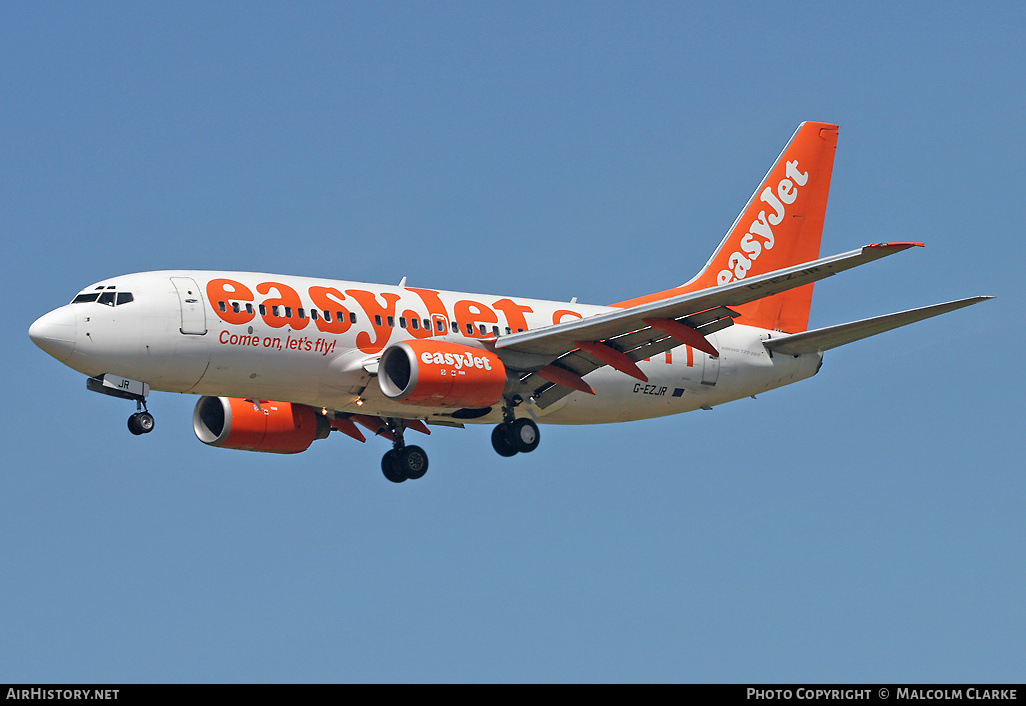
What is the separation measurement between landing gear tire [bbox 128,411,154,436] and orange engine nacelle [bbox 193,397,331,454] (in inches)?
230

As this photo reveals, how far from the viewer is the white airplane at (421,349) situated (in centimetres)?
3831

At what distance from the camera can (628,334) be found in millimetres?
41969

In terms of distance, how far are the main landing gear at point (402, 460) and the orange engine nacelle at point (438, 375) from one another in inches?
200

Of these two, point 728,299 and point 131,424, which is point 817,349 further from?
point 131,424

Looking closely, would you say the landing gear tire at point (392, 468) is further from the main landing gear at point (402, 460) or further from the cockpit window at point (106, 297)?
the cockpit window at point (106, 297)

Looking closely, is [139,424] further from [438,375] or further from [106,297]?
[438,375]

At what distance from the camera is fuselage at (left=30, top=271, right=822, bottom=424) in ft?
125

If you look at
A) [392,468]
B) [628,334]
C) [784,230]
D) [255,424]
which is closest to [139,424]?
[255,424]

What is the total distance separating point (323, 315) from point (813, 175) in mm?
19560

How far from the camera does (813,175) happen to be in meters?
51.4

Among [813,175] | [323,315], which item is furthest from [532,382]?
[813,175]

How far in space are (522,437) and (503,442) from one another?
565 millimetres
